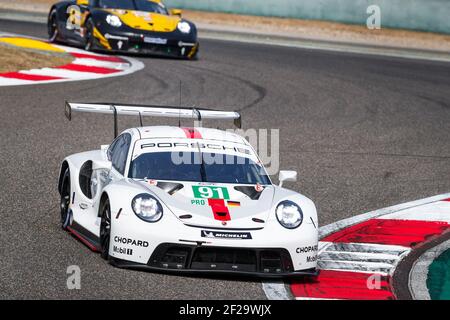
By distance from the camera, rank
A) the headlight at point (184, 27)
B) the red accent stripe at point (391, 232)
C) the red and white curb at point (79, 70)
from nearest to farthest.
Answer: the red accent stripe at point (391, 232)
the red and white curb at point (79, 70)
the headlight at point (184, 27)

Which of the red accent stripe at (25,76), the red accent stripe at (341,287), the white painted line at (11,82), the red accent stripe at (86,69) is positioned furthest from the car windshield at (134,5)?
the red accent stripe at (341,287)

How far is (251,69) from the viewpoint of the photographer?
Result: 22234 mm

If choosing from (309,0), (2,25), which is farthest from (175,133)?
(309,0)

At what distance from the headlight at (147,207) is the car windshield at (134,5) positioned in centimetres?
1448

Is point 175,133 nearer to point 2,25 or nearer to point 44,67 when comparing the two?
point 44,67

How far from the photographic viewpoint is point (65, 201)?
1001 centimetres

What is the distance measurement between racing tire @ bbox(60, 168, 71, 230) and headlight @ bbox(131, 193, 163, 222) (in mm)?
1322

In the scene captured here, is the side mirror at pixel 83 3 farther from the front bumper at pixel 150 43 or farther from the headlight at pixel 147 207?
the headlight at pixel 147 207

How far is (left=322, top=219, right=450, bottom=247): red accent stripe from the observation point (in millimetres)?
9766

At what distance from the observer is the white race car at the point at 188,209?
8.13m

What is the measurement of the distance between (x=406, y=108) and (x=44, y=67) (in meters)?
6.41

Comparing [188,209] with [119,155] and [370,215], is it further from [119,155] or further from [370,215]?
[370,215]

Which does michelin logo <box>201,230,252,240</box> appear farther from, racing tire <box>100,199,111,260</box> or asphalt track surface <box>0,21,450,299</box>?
racing tire <box>100,199,111,260</box>

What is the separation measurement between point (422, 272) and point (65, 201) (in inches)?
128
